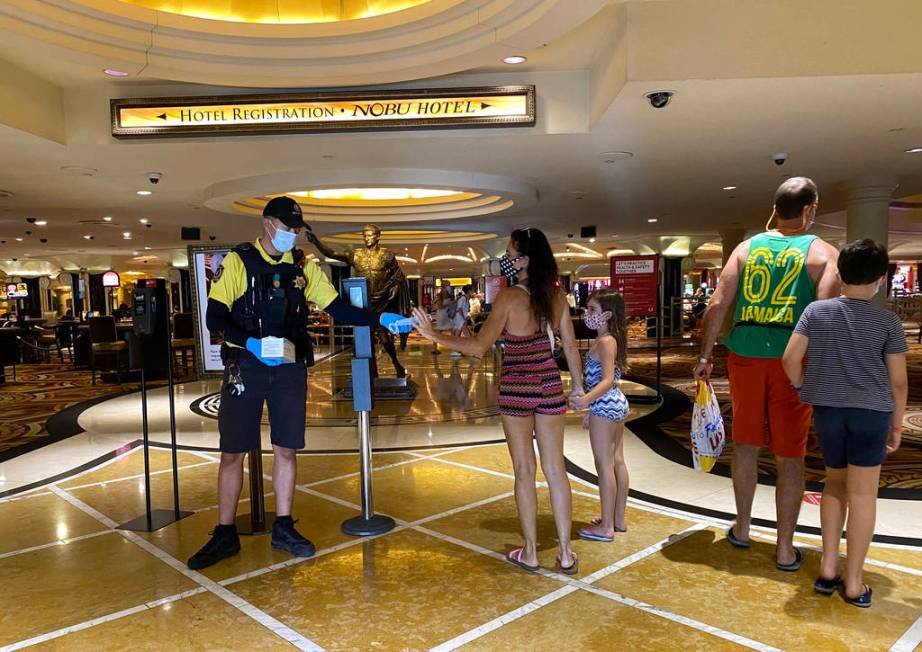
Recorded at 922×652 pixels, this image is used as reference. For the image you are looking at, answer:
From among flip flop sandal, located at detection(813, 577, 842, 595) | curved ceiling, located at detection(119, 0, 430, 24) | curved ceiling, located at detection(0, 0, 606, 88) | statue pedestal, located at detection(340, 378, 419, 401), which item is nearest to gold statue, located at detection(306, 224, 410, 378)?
statue pedestal, located at detection(340, 378, 419, 401)

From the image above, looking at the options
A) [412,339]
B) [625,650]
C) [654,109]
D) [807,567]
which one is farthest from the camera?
[412,339]

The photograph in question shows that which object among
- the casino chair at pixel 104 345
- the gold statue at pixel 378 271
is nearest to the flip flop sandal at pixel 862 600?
the gold statue at pixel 378 271

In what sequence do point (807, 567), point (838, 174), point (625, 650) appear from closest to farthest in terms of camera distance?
1. point (625, 650)
2. point (807, 567)
3. point (838, 174)

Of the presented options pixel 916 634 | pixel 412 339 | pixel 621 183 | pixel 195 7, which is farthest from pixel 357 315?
pixel 412 339

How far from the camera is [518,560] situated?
3045mm

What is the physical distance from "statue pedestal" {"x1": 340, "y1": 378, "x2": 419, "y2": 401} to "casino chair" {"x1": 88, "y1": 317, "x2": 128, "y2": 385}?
15.2 ft

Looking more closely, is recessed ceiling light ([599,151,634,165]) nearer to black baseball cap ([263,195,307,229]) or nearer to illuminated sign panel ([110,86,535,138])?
illuminated sign panel ([110,86,535,138])

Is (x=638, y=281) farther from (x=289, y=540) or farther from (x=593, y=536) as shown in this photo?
(x=289, y=540)

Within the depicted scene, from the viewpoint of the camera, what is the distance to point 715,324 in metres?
3.11

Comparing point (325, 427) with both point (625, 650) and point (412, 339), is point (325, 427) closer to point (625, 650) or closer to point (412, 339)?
point (625, 650)

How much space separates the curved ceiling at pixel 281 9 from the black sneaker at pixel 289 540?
378 centimetres

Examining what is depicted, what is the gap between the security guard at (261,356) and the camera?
Result: 3098mm

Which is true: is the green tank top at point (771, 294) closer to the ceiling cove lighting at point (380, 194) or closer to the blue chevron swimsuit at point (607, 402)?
the blue chevron swimsuit at point (607, 402)

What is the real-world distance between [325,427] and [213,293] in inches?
145
